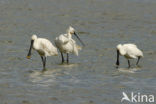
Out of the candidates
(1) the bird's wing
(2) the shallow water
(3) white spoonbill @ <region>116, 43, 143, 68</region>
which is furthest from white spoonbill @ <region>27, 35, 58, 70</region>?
(3) white spoonbill @ <region>116, 43, 143, 68</region>

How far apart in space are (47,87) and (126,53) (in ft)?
13.8

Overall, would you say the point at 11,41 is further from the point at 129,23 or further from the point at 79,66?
the point at 129,23

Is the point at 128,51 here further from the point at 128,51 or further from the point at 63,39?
the point at 63,39

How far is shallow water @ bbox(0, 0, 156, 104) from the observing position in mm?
11602

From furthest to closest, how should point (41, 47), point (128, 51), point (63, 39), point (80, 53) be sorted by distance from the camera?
point (80, 53)
point (63, 39)
point (128, 51)
point (41, 47)

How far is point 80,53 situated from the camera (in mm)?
17312

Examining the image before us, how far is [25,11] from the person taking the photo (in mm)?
25594

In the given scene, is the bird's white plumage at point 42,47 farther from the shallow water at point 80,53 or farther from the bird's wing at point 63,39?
the bird's wing at point 63,39

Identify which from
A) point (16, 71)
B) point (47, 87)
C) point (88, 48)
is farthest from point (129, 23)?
point (47, 87)

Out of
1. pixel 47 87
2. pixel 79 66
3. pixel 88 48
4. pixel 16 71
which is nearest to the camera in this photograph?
pixel 47 87

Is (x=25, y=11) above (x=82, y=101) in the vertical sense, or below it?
above

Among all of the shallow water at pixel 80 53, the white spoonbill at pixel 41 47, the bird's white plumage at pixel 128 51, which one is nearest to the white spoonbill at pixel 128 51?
the bird's white plumage at pixel 128 51

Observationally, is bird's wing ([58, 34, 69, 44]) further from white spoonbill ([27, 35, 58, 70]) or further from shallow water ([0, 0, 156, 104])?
white spoonbill ([27, 35, 58, 70])

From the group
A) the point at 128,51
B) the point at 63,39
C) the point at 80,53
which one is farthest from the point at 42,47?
the point at 128,51
